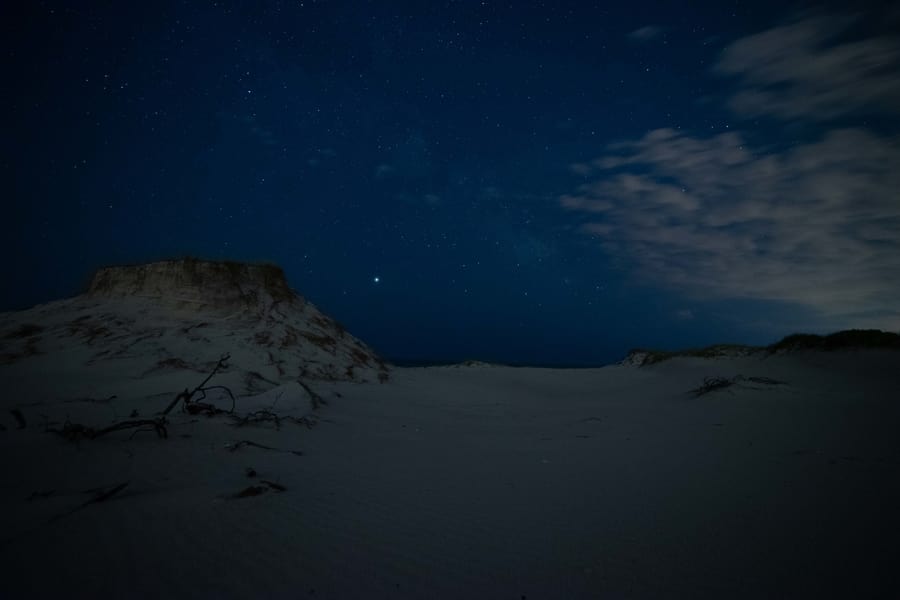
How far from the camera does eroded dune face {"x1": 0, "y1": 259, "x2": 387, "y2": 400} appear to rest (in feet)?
23.9

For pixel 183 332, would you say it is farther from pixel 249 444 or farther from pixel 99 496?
pixel 99 496

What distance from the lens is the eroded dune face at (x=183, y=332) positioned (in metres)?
7.29

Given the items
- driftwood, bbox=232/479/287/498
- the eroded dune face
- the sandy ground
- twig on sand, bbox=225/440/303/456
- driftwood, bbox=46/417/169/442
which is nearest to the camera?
the sandy ground

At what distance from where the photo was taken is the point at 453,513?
259 cm

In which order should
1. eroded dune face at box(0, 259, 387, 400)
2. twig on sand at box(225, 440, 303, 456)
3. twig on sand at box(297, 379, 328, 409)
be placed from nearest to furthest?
twig on sand at box(225, 440, 303, 456) < twig on sand at box(297, 379, 328, 409) < eroded dune face at box(0, 259, 387, 400)

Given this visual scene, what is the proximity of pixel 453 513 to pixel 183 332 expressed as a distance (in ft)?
27.4

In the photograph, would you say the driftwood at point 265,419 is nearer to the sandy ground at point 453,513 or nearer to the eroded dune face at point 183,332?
the sandy ground at point 453,513

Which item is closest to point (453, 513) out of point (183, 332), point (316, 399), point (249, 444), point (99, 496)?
point (99, 496)

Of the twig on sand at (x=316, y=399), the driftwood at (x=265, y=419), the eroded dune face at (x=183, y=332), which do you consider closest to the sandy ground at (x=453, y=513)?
the driftwood at (x=265, y=419)

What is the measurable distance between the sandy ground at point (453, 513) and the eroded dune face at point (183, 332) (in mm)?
3017

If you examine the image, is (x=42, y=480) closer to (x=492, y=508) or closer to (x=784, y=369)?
(x=492, y=508)

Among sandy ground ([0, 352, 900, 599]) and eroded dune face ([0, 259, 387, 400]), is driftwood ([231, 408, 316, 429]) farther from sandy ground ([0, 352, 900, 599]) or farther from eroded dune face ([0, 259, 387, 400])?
eroded dune face ([0, 259, 387, 400])

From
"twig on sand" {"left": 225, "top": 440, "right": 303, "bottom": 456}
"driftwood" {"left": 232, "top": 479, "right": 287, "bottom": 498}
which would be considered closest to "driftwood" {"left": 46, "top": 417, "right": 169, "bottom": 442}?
"twig on sand" {"left": 225, "top": 440, "right": 303, "bottom": 456}

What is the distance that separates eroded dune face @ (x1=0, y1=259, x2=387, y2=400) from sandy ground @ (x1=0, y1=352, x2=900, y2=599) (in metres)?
3.02
